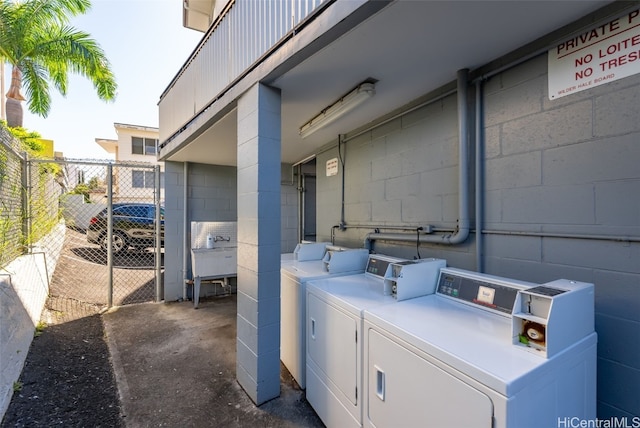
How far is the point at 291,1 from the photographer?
1795mm

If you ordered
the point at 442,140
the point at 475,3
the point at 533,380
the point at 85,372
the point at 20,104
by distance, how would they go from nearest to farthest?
the point at 533,380, the point at 475,3, the point at 442,140, the point at 85,372, the point at 20,104


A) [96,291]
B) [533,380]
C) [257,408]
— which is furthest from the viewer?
[96,291]

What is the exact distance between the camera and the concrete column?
81.0 inches

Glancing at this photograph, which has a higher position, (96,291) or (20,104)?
(20,104)

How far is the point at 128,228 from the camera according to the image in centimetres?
489

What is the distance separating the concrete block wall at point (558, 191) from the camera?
53.3 inches

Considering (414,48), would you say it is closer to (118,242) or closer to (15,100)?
(118,242)

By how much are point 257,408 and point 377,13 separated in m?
2.55

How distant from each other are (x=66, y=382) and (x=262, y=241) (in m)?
2.00

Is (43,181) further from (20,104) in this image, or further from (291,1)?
(20,104)

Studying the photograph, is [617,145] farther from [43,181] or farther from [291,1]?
[43,181]

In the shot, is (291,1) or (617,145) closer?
(617,145)

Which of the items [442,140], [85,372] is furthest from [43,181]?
[442,140]

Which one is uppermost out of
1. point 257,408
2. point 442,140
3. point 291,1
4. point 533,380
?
point 291,1
